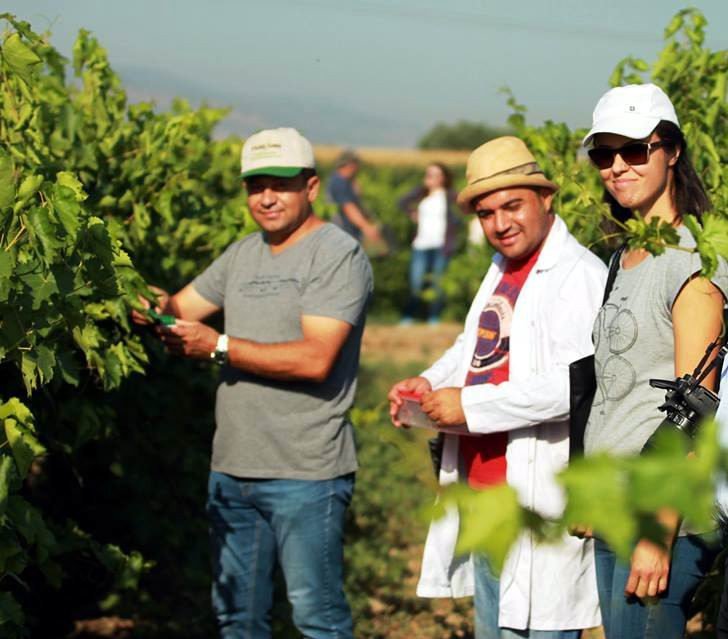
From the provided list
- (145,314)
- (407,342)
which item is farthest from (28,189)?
(407,342)

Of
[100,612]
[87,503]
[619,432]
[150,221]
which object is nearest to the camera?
[619,432]

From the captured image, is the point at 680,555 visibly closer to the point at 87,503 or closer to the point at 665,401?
the point at 665,401

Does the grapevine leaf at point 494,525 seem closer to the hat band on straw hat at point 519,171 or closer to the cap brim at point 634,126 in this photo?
the cap brim at point 634,126

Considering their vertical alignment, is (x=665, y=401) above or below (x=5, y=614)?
above

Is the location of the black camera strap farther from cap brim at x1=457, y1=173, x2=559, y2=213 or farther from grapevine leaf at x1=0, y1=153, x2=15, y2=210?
grapevine leaf at x1=0, y1=153, x2=15, y2=210

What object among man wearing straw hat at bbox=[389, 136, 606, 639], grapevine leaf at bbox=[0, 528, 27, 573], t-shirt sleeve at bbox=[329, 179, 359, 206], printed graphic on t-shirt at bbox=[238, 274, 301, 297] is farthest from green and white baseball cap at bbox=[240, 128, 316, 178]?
t-shirt sleeve at bbox=[329, 179, 359, 206]

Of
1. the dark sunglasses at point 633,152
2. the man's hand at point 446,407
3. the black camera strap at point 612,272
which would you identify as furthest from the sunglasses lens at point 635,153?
the man's hand at point 446,407

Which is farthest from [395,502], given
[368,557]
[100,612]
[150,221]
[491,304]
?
[491,304]

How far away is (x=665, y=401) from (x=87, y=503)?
114 inches

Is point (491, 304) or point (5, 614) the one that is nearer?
point (5, 614)

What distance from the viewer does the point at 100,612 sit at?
555cm

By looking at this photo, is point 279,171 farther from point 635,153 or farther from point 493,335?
point 635,153

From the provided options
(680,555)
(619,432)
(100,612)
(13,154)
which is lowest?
(100,612)

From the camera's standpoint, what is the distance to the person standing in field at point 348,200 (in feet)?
47.0
